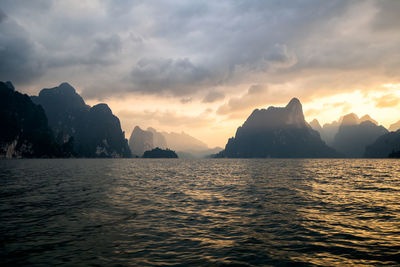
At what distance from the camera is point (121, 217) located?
1703 centimetres

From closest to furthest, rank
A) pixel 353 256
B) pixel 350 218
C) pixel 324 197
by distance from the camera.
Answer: pixel 353 256, pixel 350 218, pixel 324 197

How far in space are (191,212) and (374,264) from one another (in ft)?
40.8

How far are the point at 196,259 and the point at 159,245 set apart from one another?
8.54 feet

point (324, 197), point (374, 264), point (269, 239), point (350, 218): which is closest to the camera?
point (374, 264)

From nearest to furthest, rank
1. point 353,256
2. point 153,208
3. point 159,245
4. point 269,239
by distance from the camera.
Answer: point 353,256
point 159,245
point 269,239
point 153,208

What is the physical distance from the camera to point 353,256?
33.8ft

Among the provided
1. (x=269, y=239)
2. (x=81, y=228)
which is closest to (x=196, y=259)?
(x=269, y=239)

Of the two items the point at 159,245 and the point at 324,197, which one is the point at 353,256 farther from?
the point at 324,197

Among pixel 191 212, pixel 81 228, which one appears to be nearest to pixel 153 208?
pixel 191 212

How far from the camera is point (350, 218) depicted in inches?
659

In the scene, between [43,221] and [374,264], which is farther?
[43,221]

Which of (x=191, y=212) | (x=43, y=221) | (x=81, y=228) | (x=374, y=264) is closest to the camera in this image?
(x=374, y=264)

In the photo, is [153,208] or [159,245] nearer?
[159,245]

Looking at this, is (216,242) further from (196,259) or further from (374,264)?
(374,264)
